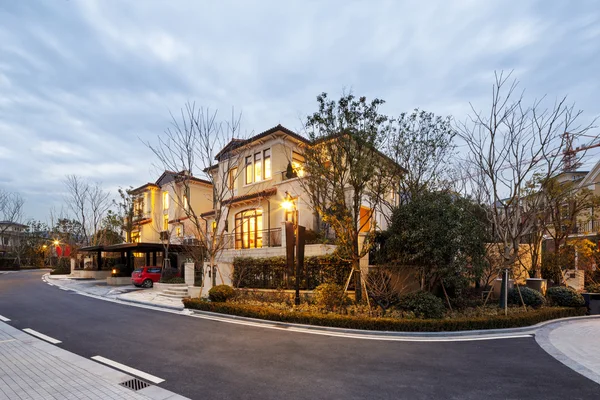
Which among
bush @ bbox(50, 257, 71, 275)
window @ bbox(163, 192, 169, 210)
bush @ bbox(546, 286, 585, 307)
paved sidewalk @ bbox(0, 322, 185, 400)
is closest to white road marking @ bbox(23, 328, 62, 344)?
paved sidewalk @ bbox(0, 322, 185, 400)

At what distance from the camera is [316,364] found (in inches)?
247

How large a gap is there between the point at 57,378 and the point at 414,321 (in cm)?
825

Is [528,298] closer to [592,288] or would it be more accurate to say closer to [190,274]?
[592,288]

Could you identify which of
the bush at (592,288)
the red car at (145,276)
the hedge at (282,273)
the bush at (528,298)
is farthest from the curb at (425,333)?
the red car at (145,276)

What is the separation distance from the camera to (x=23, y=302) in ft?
51.3

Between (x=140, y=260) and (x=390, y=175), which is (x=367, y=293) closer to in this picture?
(x=390, y=175)

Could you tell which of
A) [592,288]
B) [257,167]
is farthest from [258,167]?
[592,288]

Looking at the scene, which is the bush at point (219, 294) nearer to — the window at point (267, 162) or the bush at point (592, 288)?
the window at point (267, 162)

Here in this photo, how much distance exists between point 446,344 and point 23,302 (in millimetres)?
19149

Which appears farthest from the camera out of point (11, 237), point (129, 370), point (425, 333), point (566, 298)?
point (11, 237)

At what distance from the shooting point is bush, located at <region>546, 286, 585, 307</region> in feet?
37.2

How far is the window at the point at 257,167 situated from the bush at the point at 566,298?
16.7 metres

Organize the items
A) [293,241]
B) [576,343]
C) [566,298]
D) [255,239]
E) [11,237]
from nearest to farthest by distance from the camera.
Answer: [576,343]
[566,298]
[293,241]
[255,239]
[11,237]

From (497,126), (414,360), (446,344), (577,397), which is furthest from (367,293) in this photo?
(497,126)
